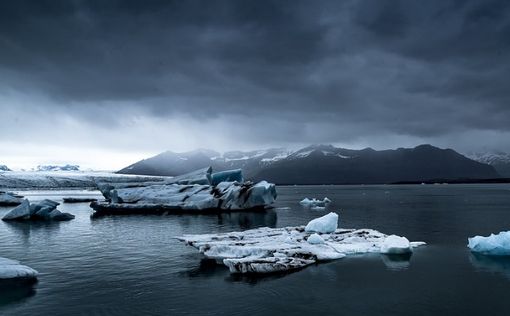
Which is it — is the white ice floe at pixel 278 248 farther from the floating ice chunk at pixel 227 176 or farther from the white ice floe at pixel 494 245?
the floating ice chunk at pixel 227 176

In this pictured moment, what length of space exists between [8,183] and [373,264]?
158 m

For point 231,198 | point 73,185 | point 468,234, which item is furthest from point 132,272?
point 73,185

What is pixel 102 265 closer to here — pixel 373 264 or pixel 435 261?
pixel 373 264

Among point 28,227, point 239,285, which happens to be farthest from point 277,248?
point 28,227

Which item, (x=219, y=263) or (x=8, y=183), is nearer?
(x=219, y=263)

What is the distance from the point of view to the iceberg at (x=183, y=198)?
157 ft

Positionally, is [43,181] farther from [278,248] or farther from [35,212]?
[278,248]

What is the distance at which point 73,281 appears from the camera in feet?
51.9

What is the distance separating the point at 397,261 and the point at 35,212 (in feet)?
126

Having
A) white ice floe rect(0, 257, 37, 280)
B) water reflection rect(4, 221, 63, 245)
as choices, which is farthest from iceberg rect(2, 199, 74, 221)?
white ice floe rect(0, 257, 37, 280)

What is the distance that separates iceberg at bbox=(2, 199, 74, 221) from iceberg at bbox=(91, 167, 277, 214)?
23.3 ft

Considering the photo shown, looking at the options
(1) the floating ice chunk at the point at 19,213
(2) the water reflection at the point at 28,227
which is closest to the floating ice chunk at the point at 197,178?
(2) the water reflection at the point at 28,227

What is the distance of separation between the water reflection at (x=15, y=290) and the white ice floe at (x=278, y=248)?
721 centimetres

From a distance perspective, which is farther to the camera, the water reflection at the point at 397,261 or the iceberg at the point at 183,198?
the iceberg at the point at 183,198
